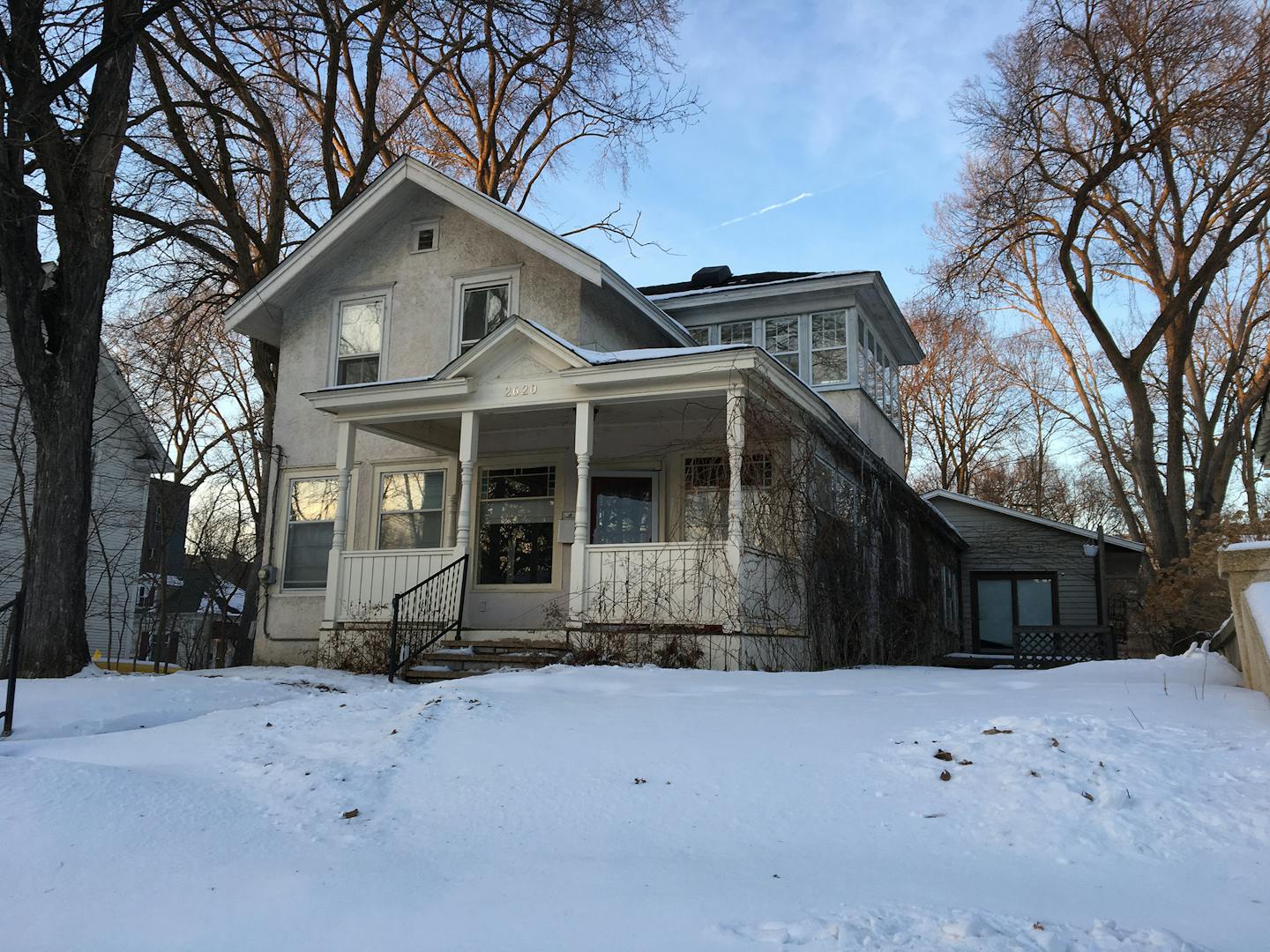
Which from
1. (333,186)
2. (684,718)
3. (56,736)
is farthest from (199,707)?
(333,186)

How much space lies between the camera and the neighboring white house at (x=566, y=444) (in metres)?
10.2

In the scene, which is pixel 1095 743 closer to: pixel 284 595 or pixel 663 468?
pixel 663 468

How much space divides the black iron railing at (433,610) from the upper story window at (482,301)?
144 inches

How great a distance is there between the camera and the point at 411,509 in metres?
13.2

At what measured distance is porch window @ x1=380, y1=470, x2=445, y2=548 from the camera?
1309 cm

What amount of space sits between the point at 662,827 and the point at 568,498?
840 centimetres

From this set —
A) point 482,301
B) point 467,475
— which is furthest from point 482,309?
point 467,475

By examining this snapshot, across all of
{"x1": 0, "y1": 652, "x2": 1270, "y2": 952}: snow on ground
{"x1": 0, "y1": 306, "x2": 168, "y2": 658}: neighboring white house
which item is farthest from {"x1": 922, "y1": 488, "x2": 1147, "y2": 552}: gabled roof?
{"x1": 0, "y1": 306, "x2": 168, "y2": 658}: neighboring white house

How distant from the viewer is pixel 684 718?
6.34 m

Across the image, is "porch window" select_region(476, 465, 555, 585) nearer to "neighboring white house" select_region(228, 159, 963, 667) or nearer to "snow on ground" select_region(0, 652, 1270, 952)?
"neighboring white house" select_region(228, 159, 963, 667)

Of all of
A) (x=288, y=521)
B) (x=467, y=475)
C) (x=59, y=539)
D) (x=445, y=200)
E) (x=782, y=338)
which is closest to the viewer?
(x=59, y=539)

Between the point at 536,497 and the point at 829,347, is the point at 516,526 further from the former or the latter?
the point at 829,347

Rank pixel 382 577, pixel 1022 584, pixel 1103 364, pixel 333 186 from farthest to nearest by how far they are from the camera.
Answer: pixel 1103 364
pixel 1022 584
pixel 333 186
pixel 382 577

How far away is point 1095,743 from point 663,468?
808 cm
